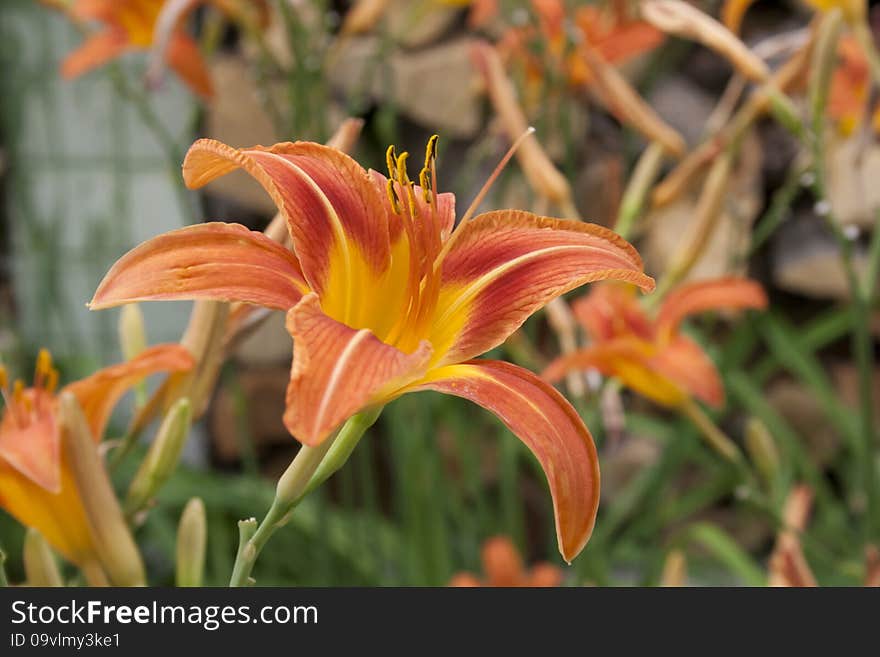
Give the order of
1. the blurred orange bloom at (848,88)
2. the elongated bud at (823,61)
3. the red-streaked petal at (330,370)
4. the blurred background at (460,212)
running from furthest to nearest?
the blurred background at (460,212), the blurred orange bloom at (848,88), the elongated bud at (823,61), the red-streaked petal at (330,370)

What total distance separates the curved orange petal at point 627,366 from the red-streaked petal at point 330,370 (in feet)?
0.75

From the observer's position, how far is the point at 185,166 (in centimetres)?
20

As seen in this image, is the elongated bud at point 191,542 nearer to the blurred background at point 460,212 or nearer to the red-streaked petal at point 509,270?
the red-streaked petal at point 509,270

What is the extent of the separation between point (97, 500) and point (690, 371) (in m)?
0.26

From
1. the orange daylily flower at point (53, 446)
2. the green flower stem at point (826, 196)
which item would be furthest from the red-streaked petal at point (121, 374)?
the green flower stem at point (826, 196)

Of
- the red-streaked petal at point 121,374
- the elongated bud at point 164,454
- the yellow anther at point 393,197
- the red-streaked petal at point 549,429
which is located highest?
the yellow anther at point 393,197

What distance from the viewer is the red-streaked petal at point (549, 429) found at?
0.19 m

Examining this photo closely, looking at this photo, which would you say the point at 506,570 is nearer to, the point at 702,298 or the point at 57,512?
the point at 702,298

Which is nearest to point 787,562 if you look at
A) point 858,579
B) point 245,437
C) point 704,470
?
point 858,579

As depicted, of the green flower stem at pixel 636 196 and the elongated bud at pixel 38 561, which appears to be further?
the green flower stem at pixel 636 196

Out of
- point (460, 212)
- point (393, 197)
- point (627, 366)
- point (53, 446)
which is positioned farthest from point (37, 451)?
point (460, 212)

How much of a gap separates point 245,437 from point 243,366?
54cm

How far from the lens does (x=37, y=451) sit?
0.25 m
